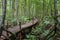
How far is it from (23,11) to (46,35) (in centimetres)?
1086

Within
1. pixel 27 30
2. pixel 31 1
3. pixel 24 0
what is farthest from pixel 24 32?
pixel 24 0

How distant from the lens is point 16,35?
5.78 metres

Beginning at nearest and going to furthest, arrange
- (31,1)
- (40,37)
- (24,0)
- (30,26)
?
(40,37) < (30,26) < (31,1) < (24,0)

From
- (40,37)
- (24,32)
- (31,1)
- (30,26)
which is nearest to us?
(40,37)

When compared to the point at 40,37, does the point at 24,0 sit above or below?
above

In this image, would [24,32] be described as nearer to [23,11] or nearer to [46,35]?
[46,35]

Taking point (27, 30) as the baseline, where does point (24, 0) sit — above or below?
above

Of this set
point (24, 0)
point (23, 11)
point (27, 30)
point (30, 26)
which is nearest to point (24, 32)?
point (27, 30)

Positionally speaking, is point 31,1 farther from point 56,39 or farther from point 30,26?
point 56,39

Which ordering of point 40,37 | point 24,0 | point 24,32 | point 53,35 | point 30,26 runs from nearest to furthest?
point 53,35 → point 40,37 → point 24,32 → point 30,26 → point 24,0

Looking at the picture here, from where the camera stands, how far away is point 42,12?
12.2 metres

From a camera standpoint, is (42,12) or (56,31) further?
(42,12)

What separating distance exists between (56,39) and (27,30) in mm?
1756

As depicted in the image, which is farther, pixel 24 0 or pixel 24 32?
pixel 24 0
